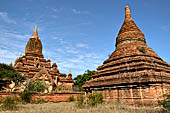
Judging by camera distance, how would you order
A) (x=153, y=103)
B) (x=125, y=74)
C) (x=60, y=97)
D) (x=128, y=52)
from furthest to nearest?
(x=60, y=97) < (x=128, y=52) < (x=125, y=74) < (x=153, y=103)

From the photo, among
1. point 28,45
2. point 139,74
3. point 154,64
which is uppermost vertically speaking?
point 28,45

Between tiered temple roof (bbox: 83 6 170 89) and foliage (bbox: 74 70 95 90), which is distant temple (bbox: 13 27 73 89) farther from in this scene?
tiered temple roof (bbox: 83 6 170 89)

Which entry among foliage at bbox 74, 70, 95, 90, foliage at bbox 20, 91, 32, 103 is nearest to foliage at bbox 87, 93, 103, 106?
foliage at bbox 20, 91, 32, 103

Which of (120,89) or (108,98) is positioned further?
(108,98)

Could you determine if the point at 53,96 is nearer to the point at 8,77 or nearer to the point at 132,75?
the point at 8,77

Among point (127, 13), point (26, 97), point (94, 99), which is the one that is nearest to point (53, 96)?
point (26, 97)

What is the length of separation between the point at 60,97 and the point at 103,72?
266 inches

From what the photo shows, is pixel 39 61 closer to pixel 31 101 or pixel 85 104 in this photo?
pixel 31 101

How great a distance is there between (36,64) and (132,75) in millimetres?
24030

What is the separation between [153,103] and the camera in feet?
31.3

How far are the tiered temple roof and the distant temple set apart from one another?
46.2ft

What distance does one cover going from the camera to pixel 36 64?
99.3ft

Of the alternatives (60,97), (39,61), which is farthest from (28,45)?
(60,97)

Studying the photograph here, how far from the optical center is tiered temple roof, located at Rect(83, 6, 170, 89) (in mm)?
10422
